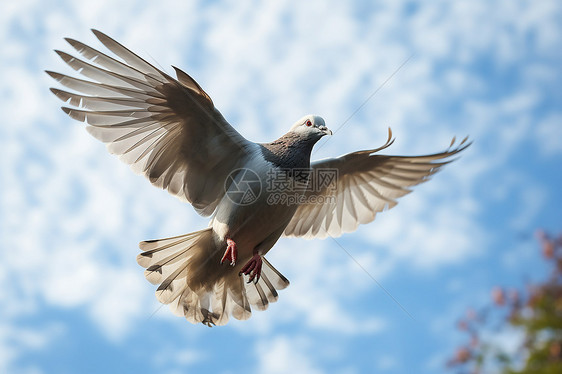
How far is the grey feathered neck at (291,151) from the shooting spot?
6949 mm

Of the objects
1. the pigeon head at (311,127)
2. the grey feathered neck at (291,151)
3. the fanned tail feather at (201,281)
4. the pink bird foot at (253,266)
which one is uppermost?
the pigeon head at (311,127)

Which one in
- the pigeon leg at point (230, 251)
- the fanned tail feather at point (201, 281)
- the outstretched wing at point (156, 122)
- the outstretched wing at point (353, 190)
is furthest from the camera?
the outstretched wing at point (353, 190)

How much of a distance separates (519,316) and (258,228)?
293 cm

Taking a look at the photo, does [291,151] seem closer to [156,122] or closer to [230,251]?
[230,251]

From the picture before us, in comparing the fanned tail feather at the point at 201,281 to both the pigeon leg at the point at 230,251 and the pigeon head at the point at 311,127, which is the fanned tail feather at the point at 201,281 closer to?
the pigeon leg at the point at 230,251

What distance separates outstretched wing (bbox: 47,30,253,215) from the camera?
6.45 m

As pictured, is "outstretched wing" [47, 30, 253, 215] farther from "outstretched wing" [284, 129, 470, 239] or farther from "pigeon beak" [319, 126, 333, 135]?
"outstretched wing" [284, 129, 470, 239]

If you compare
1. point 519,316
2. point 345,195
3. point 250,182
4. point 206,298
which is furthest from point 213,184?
point 519,316

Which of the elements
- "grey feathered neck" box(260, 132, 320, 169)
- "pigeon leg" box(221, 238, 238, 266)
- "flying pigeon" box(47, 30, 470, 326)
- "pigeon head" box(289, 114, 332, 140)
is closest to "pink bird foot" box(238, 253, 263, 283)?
"flying pigeon" box(47, 30, 470, 326)

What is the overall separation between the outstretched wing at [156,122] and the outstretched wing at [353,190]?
1588mm

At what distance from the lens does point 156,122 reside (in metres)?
6.88

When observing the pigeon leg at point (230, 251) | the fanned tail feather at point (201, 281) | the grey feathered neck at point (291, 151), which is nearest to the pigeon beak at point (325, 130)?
the grey feathered neck at point (291, 151)

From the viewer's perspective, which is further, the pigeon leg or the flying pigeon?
the pigeon leg

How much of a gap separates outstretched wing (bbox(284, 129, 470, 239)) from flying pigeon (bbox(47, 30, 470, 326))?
0.10 metres
